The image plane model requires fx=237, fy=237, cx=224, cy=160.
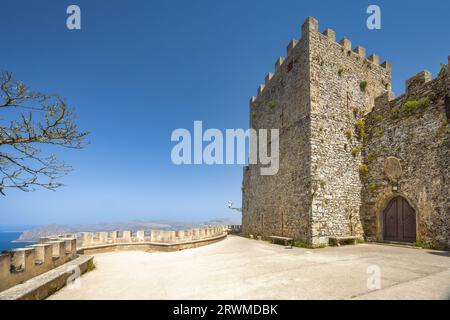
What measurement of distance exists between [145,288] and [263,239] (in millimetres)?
12319

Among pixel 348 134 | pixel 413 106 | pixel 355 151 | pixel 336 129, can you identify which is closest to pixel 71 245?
pixel 336 129

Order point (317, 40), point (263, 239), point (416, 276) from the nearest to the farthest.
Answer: point (416, 276) → point (317, 40) → point (263, 239)

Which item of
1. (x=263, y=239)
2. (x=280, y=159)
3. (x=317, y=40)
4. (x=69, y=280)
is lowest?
(x=263, y=239)

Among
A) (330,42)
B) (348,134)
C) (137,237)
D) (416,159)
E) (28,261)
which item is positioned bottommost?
(137,237)

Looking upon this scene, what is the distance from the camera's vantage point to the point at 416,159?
1084 centimetres

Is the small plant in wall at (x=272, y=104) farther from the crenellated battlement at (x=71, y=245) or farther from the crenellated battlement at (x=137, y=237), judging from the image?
the crenellated battlement at (x=137, y=237)

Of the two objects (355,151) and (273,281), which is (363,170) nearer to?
(355,151)

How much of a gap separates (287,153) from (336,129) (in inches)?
117

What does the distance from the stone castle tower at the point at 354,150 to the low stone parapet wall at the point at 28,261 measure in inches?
396

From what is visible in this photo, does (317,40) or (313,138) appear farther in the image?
(317,40)
